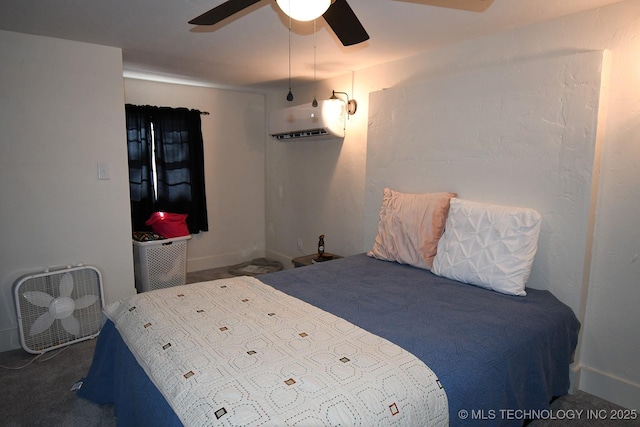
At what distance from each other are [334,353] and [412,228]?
142 centimetres

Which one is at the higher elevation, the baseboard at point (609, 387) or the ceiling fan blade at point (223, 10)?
the ceiling fan blade at point (223, 10)

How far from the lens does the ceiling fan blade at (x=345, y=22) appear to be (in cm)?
150

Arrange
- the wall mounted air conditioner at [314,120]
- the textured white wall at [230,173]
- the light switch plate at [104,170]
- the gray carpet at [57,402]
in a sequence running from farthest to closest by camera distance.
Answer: the textured white wall at [230,173] → the wall mounted air conditioner at [314,120] → the light switch plate at [104,170] → the gray carpet at [57,402]

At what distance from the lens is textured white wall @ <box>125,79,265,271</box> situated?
4.39 meters

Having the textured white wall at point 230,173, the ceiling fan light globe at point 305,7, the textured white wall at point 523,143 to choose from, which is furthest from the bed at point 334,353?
the textured white wall at point 230,173

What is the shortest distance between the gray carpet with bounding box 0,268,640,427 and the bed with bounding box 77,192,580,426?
0.10m

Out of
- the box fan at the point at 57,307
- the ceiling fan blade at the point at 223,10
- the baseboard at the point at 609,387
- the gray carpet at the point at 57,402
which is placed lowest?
the gray carpet at the point at 57,402

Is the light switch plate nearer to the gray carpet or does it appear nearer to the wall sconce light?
the gray carpet

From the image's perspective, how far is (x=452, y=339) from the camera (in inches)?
59.7

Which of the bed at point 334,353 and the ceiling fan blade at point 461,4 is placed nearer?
the bed at point 334,353

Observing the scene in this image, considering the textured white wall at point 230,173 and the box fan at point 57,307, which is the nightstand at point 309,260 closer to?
the textured white wall at point 230,173

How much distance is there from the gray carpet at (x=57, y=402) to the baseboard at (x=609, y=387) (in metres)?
0.04

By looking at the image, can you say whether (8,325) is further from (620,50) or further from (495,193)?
(620,50)

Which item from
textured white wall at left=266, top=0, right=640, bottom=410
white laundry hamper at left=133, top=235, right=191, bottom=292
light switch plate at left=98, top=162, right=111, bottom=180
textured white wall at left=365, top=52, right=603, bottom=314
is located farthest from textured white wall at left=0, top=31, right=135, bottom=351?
textured white wall at left=266, top=0, right=640, bottom=410
